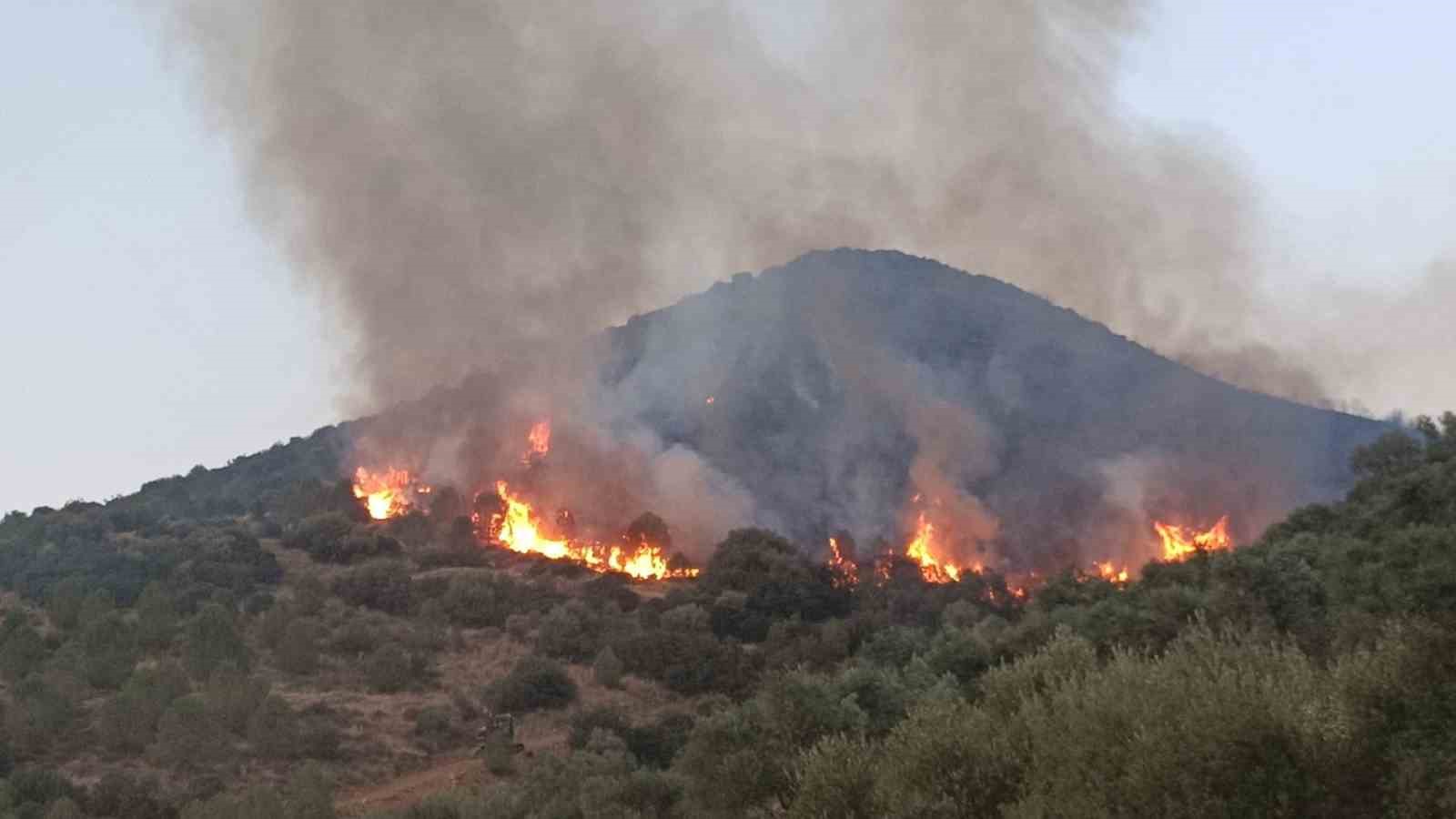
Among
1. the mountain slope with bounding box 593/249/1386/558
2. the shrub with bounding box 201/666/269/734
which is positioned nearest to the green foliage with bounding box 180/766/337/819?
the shrub with bounding box 201/666/269/734

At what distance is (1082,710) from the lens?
60.5ft

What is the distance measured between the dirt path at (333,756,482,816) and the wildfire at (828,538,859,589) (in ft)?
109

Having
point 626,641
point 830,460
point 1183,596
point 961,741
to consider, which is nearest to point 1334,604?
point 1183,596

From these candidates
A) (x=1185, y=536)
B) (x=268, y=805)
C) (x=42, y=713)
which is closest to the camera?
(x=268, y=805)

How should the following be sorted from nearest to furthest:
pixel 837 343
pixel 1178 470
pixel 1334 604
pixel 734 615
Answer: pixel 1334 604 < pixel 734 615 < pixel 1178 470 < pixel 837 343

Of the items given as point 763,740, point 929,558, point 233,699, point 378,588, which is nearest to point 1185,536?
point 929,558

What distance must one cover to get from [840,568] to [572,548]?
2116 centimetres

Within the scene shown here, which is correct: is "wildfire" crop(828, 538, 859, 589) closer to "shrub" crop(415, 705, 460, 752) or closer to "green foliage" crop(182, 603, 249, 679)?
"shrub" crop(415, 705, 460, 752)

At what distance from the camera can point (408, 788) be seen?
152ft

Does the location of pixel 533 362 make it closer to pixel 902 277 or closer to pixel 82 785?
pixel 902 277

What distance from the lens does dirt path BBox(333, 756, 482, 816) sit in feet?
142

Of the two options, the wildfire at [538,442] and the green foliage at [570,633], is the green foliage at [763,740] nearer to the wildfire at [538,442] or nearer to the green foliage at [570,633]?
the green foliage at [570,633]

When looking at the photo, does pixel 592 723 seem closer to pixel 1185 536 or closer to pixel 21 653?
pixel 21 653

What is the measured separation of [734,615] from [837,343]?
5685 centimetres
